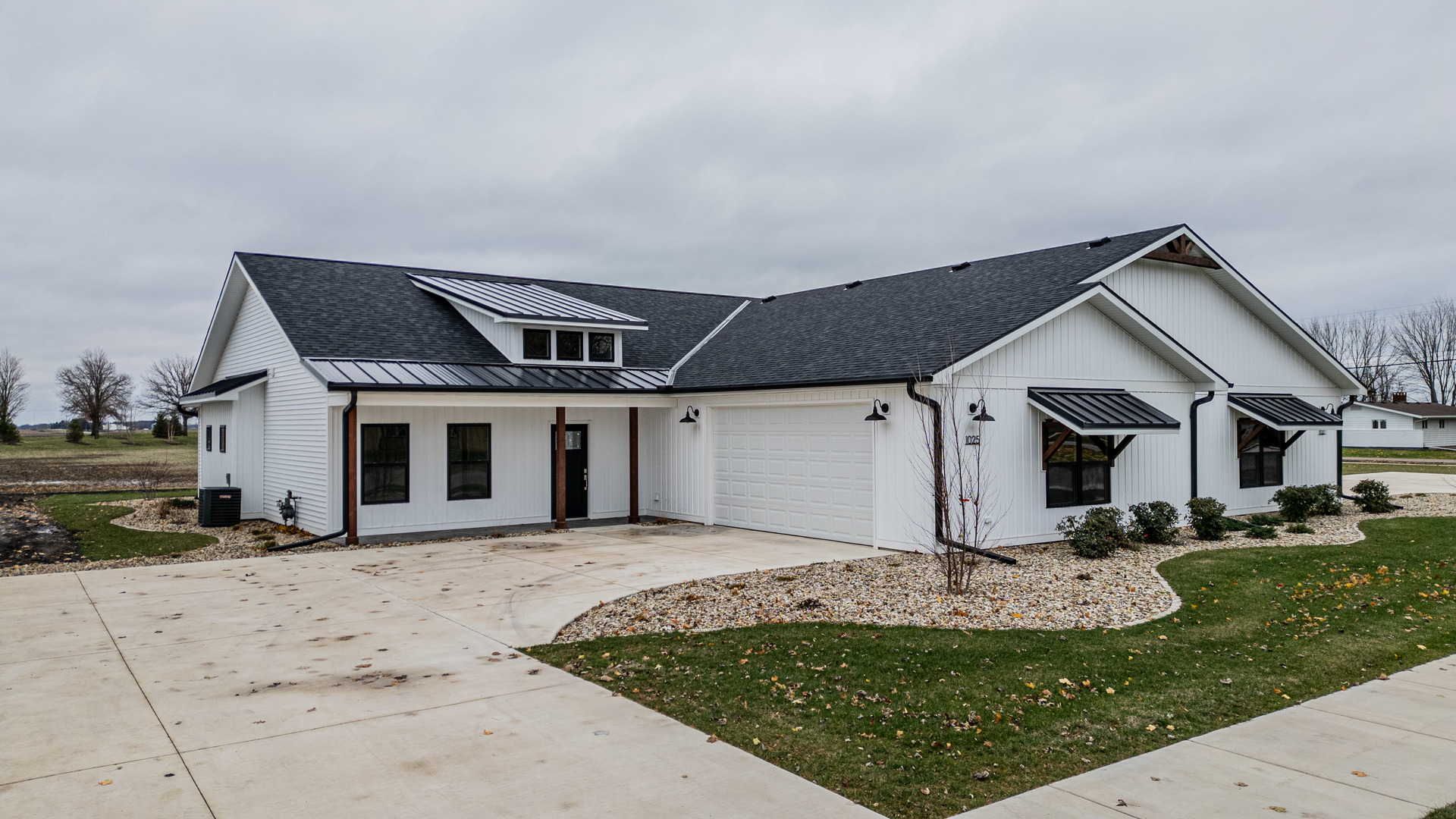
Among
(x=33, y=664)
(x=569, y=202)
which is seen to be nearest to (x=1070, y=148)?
(x=569, y=202)

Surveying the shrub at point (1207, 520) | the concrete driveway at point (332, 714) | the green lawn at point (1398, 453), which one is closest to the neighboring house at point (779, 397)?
the shrub at point (1207, 520)

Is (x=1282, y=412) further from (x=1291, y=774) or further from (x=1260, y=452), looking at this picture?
(x=1291, y=774)

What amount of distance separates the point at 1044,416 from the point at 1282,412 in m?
7.78

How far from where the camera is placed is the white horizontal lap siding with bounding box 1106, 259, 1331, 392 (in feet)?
57.6

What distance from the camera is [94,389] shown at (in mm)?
64000

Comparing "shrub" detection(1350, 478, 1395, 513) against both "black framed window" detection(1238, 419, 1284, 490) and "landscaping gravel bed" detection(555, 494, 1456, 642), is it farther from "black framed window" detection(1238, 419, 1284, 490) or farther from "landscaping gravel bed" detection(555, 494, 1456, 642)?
"landscaping gravel bed" detection(555, 494, 1456, 642)

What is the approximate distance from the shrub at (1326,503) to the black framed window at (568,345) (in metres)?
15.7

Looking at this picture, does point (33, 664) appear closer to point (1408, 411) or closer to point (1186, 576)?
point (1186, 576)

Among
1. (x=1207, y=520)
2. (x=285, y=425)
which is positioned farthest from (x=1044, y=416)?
(x=285, y=425)

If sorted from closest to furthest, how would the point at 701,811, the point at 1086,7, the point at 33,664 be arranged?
the point at 701,811, the point at 33,664, the point at 1086,7

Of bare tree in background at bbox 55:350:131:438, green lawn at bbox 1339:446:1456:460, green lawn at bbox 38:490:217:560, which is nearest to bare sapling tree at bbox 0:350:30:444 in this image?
bare tree in background at bbox 55:350:131:438

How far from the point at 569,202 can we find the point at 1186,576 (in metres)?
22.8

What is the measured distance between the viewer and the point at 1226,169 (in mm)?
26391

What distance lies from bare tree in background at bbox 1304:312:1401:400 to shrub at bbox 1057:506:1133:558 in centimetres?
6772
